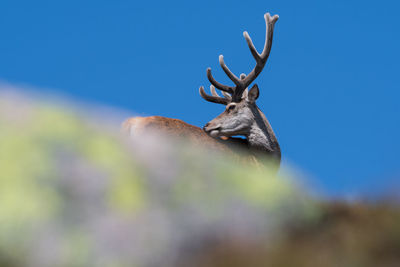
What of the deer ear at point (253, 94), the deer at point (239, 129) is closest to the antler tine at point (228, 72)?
the deer at point (239, 129)

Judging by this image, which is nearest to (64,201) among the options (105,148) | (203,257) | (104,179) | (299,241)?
(104,179)

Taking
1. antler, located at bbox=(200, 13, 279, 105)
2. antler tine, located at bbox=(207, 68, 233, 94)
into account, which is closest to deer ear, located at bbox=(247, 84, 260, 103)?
antler, located at bbox=(200, 13, 279, 105)

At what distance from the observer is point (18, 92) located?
339 cm

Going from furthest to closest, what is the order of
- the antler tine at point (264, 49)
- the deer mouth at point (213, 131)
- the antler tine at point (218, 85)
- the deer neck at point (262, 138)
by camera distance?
1. the antler tine at point (264, 49)
2. the antler tine at point (218, 85)
3. the deer neck at point (262, 138)
4. the deer mouth at point (213, 131)

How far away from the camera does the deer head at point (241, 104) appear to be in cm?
1181

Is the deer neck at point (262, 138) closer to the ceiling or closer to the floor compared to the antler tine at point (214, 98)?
closer to the floor

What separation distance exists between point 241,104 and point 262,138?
0.84m

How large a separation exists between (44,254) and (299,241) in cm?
115

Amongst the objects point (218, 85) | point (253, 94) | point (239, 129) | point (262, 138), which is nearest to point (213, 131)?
point (239, 129)

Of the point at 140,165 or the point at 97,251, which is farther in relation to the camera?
the point at 140,165

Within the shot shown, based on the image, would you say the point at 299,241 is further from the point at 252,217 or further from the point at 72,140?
the point at 72,140

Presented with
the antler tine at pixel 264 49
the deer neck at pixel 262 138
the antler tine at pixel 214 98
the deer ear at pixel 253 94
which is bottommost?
the deer neck at pixel 262 138

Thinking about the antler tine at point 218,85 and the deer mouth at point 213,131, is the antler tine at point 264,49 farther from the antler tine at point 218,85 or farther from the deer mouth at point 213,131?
the deer mouth at point 213,131

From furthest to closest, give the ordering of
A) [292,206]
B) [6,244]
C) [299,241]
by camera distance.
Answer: [292,206]
[299,241]
[6,244]
